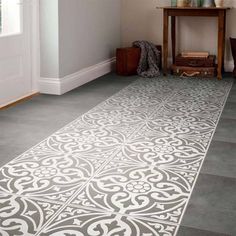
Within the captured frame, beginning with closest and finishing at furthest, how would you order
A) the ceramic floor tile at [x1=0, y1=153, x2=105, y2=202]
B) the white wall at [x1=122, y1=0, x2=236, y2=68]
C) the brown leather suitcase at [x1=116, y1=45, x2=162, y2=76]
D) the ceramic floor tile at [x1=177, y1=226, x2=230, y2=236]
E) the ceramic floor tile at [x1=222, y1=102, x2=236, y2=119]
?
the ceramic floor tile at [x1=177, y1=226, x2=230, y2=236] < the ceramic floor tile at [x1=0, y1=153, x2=105, y2=202] < the ceramic floor tile at [x1=222, y1=102, x2=236, y2=119] < the brown leather suitcase at [x1=116, y1=45, x2=162, y2=76] < the white wall at [x1=122, y1=0, x2=236, y2=68]

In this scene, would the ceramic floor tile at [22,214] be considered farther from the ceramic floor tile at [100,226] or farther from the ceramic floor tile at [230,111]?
the ceramic floor tile at [230,111]

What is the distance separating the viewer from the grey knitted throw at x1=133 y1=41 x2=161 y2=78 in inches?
217

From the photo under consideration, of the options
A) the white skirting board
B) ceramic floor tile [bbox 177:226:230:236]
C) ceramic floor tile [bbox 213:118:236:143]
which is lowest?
ceramic floor tile [bbox 177:226:230:236]

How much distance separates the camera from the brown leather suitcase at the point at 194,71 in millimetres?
5473

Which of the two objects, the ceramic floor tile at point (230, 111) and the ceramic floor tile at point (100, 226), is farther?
the ceramic floor tile at point (230, 111)

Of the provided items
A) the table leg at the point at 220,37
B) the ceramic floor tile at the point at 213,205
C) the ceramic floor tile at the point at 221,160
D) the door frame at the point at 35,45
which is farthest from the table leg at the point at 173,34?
the ceramic floor tile at the point at 213,205

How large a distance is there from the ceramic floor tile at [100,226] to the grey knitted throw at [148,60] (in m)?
3.57

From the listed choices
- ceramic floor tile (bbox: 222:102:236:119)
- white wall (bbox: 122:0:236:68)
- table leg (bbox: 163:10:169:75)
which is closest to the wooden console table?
table leg (bbox: 163:10:169:75)

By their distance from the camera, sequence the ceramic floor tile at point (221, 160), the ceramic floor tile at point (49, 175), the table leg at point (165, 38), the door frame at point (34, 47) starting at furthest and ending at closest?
1. the table leg at point (165, 38)
2. the door frame at point (34, 47)
3. the ceramic floor tile at point (221, 160)
4. the ceramic floor tile at point (49, 175)

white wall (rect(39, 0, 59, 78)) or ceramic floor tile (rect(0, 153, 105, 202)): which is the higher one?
white wall (rect(39, 0, 59, 78))

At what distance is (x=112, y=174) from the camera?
2508 mm

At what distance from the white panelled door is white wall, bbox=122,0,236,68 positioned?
2.05m

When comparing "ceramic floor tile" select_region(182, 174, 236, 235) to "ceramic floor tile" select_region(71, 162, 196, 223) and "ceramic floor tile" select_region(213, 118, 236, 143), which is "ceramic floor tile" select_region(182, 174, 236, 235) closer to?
"ceramic floor tile" select_region(71, 162, 196, 223)

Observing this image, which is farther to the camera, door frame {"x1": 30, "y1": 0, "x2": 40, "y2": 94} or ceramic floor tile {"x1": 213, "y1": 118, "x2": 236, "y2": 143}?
door frame {"x1": 30, "y1": 0, "x2": 40, "y2": 94}
